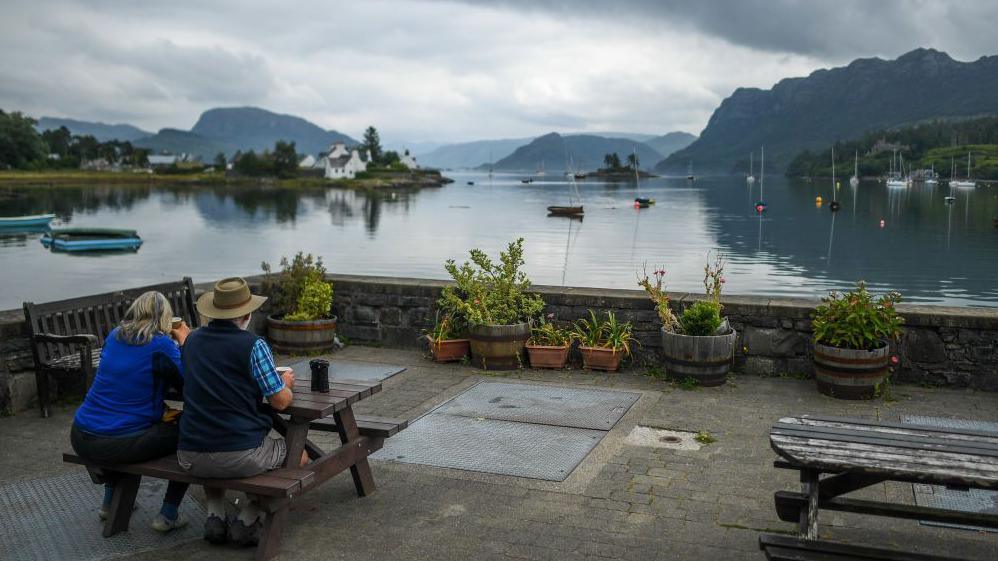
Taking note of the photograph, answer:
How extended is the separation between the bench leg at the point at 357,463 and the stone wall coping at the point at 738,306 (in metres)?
4.16

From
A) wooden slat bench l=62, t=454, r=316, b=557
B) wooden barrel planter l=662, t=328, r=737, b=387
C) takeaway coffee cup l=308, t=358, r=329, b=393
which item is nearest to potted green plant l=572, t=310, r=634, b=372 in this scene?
wooden barrel planter l=662, t=328, r=737, b=387

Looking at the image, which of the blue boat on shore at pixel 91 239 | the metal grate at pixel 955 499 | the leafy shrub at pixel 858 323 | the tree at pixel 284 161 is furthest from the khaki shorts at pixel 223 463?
the tree at pixel 284 161

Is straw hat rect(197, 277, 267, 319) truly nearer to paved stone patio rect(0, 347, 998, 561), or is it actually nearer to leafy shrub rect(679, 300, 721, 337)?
paved stone patio rect(0, 347, 998, 561)

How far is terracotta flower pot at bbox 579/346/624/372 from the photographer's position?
903 centimetres

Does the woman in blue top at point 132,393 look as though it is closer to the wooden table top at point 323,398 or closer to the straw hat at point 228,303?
the straw hat at point 228,303

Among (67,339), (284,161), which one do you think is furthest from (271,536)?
(284,161)

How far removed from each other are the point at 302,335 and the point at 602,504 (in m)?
5.62

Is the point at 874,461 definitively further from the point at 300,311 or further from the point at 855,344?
the point at 300,311

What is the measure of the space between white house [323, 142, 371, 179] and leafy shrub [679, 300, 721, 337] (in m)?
169

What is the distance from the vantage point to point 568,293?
965 cm

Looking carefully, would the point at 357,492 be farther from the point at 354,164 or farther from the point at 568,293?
the point at 354,164

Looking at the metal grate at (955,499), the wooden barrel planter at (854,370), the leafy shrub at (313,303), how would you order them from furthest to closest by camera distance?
the leafy shrub at (313,303) < the wooden barrel planter at (854,370) < the metal grate at (955,499)

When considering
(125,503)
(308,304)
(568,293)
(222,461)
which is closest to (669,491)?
(222,461)

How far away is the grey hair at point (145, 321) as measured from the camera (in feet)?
15.9
